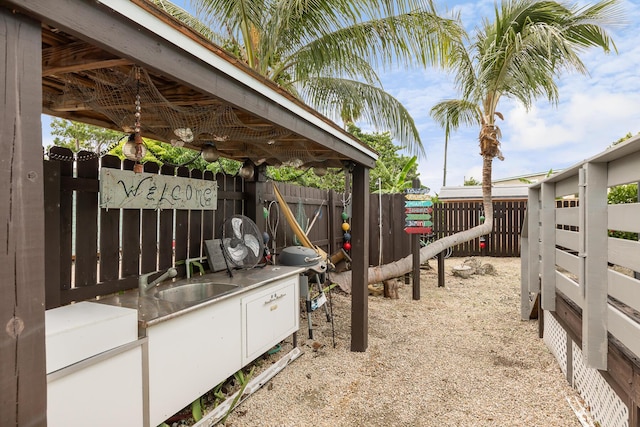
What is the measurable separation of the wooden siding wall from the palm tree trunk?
296cm

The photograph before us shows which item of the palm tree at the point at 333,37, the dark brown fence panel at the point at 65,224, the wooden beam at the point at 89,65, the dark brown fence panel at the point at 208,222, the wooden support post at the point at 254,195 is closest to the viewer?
the wooden beam at the point at 89,65

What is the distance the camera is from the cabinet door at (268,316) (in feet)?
9.18

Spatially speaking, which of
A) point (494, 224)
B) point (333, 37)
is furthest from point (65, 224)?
point (494, 224)

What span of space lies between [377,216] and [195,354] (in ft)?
16.4

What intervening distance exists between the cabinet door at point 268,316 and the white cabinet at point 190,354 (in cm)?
13

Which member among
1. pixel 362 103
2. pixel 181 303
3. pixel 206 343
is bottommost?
pixel 206 343

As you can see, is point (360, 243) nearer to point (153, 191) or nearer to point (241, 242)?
point (241, 242)

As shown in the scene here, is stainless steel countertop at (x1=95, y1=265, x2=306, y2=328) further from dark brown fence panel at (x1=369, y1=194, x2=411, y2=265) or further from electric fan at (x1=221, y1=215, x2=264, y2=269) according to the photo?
dark brown fence panel at (x1=369, y1=194, x2=411, y2=265)

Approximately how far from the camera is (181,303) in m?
2.28

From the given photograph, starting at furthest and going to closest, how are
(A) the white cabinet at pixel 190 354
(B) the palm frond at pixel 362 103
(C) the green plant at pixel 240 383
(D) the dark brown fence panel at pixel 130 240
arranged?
(B) the palm frond at pixel 362 103
(D) the dark brown fence panel at pixel 130 240
(C) the green plant at pixel 240 383
(A) the white cabinet at pixel 190 354

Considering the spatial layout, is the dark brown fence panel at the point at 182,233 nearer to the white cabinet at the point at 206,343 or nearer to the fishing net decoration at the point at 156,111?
the fishing net decoration at the point at 156,111

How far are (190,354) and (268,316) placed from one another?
0.93m

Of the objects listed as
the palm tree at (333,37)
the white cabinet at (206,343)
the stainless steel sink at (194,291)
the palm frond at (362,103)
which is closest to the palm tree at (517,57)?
the palm frond at (362,103)

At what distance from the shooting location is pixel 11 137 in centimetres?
93
